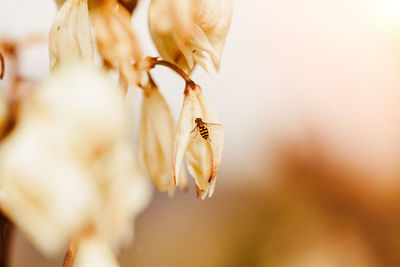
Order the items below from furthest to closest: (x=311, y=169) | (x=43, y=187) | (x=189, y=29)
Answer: (x=311, y=169) < (x=189, y=29) < (x=43, y=187)

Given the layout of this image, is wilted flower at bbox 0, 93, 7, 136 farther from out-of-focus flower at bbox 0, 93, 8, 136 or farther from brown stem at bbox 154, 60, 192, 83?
brown stem at bbox 154, 60, 192, 83

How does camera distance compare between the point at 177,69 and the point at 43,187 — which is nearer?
the point at 43,187

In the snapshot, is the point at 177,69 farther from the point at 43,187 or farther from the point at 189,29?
the point at 43,187

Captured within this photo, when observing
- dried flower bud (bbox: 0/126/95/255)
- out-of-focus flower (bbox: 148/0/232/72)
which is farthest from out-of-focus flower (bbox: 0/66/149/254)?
out-of-focus flower (bbox: 148/0/232/72)

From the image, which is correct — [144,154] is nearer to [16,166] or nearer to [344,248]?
[16,166]

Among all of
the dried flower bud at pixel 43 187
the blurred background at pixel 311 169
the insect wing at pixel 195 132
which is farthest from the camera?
the blurred background at pixel 311 169

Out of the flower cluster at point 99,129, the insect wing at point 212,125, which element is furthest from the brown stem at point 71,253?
the insect wing at point 212,125

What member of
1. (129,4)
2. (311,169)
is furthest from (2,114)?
(311,169)

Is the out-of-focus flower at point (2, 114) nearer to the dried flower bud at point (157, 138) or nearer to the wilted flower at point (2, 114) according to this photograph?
the wilted flower at point (2, 114)
